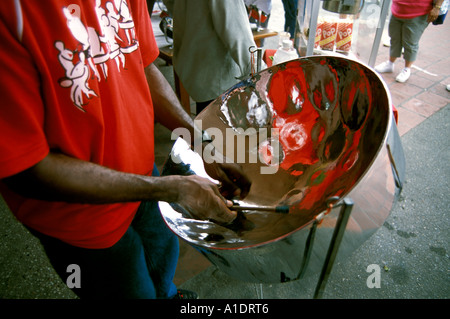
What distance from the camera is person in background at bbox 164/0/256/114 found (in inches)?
52.4

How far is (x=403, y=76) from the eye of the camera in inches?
120

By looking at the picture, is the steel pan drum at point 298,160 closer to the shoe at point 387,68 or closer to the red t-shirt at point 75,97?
the red t-shirt at point 75,97

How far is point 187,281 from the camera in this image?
1.35m

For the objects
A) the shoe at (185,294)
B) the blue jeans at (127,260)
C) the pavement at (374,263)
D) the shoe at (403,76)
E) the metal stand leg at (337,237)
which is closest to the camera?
the metal stand leg at (337,237)

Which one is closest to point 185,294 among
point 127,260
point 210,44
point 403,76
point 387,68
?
point 127,260

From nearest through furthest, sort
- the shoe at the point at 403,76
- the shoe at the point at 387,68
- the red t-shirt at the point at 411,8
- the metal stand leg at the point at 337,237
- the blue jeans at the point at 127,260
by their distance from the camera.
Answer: the metal stand leg at the point at 337,237, the blue jeans at the point at 127,260, the red t-shirt at the point at 411,8, the shoe at the point at 403,76, the shoe at the point at 387,68

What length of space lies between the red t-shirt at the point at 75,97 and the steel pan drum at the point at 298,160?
0.18m

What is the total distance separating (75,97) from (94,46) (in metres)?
0.12

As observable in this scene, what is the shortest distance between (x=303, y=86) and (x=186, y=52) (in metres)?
0.84

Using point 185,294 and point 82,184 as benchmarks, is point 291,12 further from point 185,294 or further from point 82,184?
point 82,184

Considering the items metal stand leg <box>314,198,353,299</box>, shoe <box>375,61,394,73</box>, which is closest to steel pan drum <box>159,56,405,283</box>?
metal stand leg <box>314,198,353,299</box>

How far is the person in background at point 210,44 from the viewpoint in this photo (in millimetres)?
1332

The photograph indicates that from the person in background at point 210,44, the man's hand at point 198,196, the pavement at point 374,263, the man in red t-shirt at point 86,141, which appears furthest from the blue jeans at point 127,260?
the person in background at point 210,44
